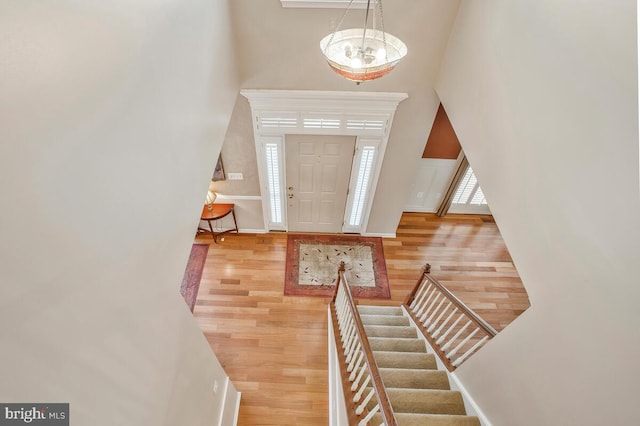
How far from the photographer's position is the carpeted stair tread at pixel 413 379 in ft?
9.30

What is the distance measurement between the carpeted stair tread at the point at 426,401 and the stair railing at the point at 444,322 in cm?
29

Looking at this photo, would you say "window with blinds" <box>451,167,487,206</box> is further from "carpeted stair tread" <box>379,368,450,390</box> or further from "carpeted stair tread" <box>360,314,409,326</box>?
"carpeted stair tread" <box>379,368,450,390</box>

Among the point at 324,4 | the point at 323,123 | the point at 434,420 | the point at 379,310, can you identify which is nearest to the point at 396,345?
the point at 379,310

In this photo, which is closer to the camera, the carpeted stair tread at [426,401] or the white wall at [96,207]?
the white wall at [96,207]

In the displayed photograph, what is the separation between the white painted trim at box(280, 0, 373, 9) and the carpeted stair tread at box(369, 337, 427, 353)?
3372 millimetres

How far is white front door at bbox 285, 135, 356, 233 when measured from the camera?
165 inches

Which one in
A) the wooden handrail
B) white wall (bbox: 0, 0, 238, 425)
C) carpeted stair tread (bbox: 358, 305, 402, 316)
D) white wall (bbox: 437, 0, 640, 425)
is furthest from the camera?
carpeted stair tread (bbox: 358, 305, 402, 316)

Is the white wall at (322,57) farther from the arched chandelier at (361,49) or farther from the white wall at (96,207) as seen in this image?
the arched chandelier at (361,49)

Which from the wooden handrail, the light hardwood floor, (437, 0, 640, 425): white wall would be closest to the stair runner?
(437, 0, 640, 425): white wall

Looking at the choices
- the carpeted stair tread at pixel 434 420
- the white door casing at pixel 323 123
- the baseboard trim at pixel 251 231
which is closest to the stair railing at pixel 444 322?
the carpeted stair tread at pixel 434 420

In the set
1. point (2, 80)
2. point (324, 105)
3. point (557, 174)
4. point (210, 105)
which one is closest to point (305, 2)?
point (324, 105)

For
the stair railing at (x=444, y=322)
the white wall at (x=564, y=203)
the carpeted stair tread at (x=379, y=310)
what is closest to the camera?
the white wall at (x=564, y=203)

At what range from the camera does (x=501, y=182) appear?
93.0 inches

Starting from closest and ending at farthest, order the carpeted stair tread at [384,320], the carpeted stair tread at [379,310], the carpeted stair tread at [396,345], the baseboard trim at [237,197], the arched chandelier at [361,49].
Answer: the arched chandelier at [361,49] < the carpeted stair tread at [396,345] < the carpeted stair tread at [384,320] < the carpeted stair tread at [379,310] < the baseboard trim at [237,197]
